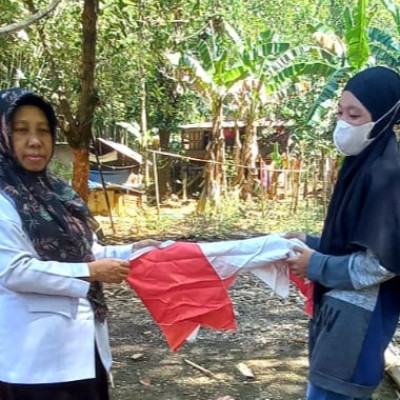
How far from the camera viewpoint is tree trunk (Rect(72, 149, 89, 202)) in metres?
7.29

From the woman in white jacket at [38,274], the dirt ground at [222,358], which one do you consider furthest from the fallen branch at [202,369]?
the woman in white jacket at [38,274]

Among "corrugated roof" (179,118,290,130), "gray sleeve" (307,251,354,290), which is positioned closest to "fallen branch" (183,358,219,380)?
"gray sleeve" (307,251,354,290)

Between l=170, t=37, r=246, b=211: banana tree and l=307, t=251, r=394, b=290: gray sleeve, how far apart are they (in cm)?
947

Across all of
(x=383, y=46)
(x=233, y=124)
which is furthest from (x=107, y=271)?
(x=233, y=124)

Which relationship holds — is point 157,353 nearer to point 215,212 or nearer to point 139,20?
point 139,20

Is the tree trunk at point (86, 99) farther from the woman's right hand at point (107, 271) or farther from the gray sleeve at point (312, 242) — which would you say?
the woman's right hand at point (107, 271)

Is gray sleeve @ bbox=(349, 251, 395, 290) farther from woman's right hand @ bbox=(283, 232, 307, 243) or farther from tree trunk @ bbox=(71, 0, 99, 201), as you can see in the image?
tree trunk @ bbox=(71, 0, 99, 201)

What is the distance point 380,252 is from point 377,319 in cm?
26

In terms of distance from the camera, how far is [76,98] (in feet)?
25.5

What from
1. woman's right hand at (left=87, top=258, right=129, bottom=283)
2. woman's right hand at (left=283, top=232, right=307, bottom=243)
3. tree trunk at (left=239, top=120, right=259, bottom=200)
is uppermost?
woman's right hand at (left=283, top=232, right=307, bottom=243)

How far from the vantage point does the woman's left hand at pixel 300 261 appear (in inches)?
81.4

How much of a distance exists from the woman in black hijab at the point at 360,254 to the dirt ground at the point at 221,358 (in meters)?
1.87

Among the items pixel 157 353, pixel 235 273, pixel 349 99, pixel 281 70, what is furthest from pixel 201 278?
pixel 281 70

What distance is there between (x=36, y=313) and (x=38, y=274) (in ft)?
0.47
